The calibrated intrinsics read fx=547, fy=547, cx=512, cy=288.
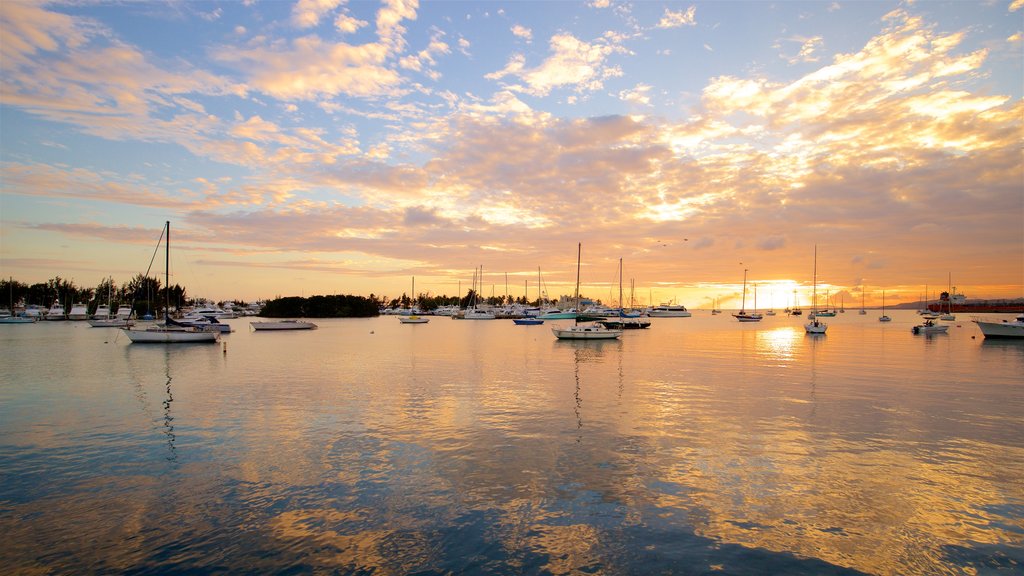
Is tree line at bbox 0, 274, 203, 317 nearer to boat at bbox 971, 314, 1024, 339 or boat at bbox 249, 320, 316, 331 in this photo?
boat at bbox 249, 320, 316, 331

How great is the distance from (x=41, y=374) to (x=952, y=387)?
6040cm

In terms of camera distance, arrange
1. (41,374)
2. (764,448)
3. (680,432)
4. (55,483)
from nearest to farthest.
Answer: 1. (55,483)
2. (764,448)
3. (680,432)
4. (41,374)

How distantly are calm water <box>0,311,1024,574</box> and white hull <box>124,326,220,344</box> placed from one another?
38968mm

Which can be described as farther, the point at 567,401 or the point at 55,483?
the point at 567,401

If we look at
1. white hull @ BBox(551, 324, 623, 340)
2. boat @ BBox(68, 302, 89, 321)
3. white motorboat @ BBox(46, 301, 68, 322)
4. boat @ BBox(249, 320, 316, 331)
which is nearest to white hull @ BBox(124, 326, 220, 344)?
boat @ BBox(249, 320, 316, 331)

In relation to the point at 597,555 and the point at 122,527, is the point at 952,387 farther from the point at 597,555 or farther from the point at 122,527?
the point at 122,527

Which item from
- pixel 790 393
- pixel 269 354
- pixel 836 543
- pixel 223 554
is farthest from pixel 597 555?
pixel 269 354

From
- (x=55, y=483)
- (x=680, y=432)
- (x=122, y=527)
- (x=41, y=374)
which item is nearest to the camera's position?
(x=122, y=527)

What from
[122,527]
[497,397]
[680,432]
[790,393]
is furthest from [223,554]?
[790,393]

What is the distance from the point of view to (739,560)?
34.8ft

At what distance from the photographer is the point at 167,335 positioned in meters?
69.2

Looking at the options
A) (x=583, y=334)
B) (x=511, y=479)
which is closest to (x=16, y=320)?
(x=583, y=334)

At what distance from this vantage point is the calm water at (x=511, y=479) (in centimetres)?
1084

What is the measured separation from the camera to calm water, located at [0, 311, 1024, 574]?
35.6ft
